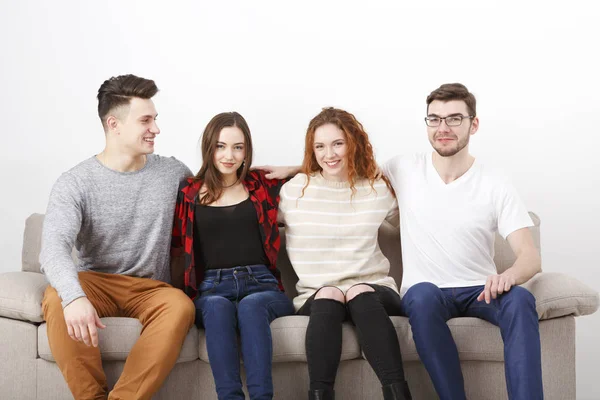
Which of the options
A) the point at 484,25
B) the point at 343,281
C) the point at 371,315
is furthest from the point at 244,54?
the point at 371,315

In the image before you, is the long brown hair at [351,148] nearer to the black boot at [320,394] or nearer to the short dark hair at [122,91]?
the short dark hair at [122,91]

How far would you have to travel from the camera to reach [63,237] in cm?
258

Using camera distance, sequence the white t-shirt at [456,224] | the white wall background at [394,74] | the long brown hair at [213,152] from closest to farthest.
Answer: the white t-shirt at [456,224]
the long brown hair at [213,152]
the white wall background at [394,74]

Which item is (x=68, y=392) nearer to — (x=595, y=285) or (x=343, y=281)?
(x=343, y=281)

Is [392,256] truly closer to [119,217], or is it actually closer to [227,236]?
[227,236]

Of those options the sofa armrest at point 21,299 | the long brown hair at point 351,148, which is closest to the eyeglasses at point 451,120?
the long brown hair at point 351,148

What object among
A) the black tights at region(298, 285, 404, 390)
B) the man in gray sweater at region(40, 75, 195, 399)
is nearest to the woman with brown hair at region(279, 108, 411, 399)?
the black tights at region(298, 285, 404, 390)

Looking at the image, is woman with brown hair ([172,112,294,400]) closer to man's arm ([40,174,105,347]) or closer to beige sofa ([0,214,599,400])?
beige sofa ([0,214,599,400])

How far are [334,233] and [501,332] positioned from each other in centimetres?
72

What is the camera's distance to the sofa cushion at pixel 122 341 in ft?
8.45

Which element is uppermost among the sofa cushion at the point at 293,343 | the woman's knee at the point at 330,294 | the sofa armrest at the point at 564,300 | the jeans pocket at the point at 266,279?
the jeans pocket at the point at 266,279

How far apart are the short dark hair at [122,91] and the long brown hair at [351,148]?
0.64 meters

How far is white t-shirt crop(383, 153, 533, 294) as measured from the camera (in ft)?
8.98

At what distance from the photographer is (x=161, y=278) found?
2885 millimetres
